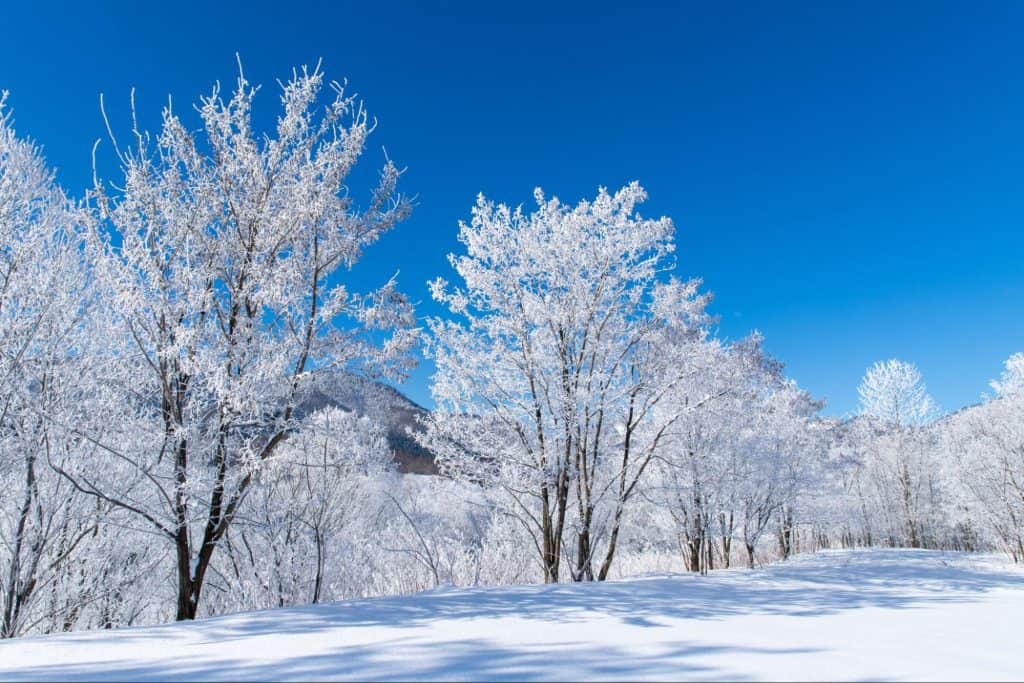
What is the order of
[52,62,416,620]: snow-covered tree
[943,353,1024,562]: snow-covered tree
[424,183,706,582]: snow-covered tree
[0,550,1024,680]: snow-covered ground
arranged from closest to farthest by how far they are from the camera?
[0,550,1024,680]: snow-covered ground, [52,62,416,620]: snow-covered tree, [424,183,706,582]: snow-covered tree, [943,353,1024,562]: snow-covered tree

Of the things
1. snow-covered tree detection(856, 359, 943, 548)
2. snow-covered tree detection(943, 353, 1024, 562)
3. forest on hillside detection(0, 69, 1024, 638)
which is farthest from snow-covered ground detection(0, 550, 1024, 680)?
snow-covered tree detection(856, 359, 943, 548)

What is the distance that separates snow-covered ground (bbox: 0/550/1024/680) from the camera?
2.05 metres

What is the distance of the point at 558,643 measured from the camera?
2475 millimetres

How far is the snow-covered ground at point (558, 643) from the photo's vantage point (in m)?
2.05

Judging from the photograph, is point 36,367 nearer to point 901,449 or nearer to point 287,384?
point 287,384

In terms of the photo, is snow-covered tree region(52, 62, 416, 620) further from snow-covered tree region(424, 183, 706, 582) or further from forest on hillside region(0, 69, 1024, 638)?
snow-covered tree region(424, 183, 706, 582)

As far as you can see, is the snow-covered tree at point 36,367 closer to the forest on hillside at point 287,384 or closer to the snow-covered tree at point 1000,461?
the forest on hillside at point 287,384

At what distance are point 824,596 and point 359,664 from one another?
14.1 ft

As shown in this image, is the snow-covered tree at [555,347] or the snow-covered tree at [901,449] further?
the snow-covered tree at [901,449]

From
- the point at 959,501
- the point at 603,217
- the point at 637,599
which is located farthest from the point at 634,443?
the point at 959,501

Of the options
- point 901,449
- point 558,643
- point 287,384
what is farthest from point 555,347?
point 901,449

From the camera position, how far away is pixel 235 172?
19.1 ft

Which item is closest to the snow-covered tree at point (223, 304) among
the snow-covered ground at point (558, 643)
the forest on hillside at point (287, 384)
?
the forest on hillside at point (287, 384)

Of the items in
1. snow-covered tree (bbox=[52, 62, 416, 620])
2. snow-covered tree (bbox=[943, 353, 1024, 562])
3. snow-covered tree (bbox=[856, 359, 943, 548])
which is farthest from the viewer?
snow-covered tree (bbox=[856, 359, 943, 548])
